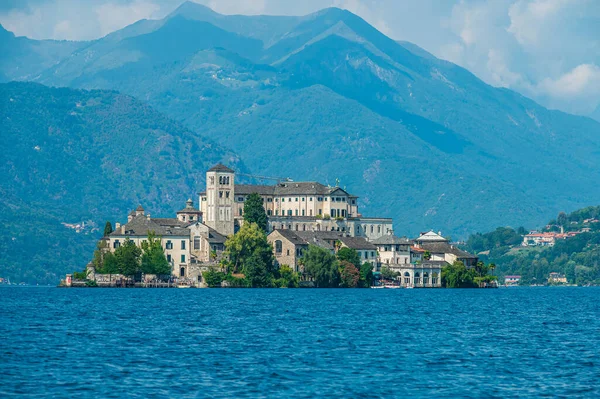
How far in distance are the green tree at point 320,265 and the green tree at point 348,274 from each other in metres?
2.21

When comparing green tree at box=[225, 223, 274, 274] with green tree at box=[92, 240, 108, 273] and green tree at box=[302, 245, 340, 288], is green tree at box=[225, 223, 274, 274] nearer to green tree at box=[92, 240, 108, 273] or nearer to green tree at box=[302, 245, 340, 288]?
green tree at box=[302, 245, 340, 288]

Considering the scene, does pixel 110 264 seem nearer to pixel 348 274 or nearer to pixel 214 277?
pixel 214 277

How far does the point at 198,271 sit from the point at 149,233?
9.28m

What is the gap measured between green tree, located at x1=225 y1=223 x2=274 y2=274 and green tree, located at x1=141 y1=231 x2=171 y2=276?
31.6 ft

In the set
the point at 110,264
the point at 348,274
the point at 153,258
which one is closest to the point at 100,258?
the point at 110,264

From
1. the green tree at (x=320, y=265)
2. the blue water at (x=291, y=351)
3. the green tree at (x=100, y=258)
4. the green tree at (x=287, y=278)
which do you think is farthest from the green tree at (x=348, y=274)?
the blue water at (x=291, y=351)

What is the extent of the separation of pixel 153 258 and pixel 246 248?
13.8 m

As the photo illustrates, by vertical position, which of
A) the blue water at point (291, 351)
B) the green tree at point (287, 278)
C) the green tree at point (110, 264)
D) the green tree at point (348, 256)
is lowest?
the blue water at point (291, 351)

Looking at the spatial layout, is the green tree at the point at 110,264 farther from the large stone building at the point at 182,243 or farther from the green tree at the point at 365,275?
the green tree at the point at 365,275

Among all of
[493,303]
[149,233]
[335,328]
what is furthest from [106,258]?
[335,328]

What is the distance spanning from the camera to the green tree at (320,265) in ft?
610

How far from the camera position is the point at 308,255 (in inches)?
7323

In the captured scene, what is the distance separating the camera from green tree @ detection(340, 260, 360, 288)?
627ft

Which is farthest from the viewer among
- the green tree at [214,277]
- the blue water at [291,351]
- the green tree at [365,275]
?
the green tree at [365,275]
